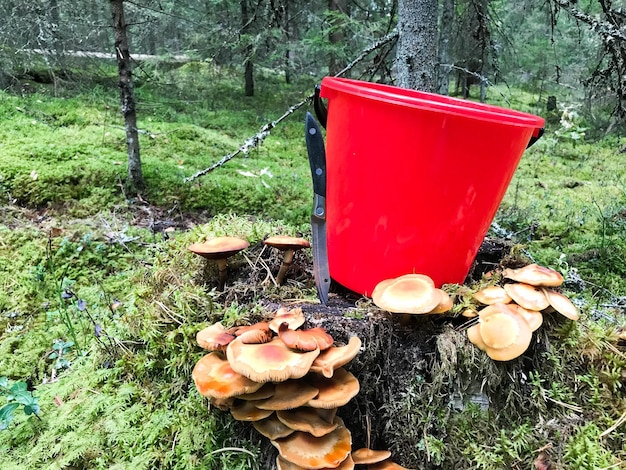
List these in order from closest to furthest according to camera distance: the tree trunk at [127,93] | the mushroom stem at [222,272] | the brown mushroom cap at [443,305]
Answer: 1. the brown mushroom cap at [443,305]
2. the mushroom stem at [222,272]
3. the tree trunk at [127,93]

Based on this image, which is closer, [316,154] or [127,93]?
[316,154]

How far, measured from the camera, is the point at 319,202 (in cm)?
180

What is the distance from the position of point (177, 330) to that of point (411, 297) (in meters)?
0.95

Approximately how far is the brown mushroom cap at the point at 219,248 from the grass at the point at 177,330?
9.3 inches

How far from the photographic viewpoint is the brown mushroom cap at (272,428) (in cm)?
138

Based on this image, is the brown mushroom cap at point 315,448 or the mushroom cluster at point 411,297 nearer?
the brown mushroom cap at point 315,448

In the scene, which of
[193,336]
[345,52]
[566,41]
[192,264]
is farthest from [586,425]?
[566,41]

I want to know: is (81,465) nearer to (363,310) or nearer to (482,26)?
(363,310)

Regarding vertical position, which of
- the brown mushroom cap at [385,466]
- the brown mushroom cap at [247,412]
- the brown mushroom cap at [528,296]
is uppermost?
the brown mushroom cap at [528,296]

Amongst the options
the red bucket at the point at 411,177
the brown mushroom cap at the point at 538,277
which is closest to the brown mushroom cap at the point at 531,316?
the brown mushroom cap at the point at 538,277

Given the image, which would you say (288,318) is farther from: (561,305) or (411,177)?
(561,305)

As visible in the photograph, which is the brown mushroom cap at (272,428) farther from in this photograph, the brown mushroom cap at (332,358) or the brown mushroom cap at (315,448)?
the brown mushroom cap at (332,358)

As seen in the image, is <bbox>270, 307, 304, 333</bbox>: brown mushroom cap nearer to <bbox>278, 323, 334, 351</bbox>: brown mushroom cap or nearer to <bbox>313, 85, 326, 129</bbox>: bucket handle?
<bbox>278, 323, 334, 351</bbox>: brown mushroom cap

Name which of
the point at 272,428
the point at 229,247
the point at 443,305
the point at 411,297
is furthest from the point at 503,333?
the point at 229,247
